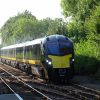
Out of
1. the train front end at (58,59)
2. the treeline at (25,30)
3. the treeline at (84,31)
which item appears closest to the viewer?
the train front end at (58,59)

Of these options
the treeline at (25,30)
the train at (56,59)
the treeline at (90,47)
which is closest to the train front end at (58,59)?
the train at (56,59)

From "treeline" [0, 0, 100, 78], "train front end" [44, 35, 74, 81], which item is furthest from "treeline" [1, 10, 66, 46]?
"train front end" [44, 35, 74, 81]

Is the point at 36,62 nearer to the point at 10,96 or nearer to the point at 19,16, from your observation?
the point at 10,96

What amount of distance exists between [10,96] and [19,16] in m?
119

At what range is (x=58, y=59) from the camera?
23.8 m

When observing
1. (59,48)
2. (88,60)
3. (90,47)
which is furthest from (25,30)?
(59,48)

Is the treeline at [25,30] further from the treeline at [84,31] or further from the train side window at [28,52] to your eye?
the train side window at [28,52]

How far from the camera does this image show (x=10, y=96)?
1725 cm

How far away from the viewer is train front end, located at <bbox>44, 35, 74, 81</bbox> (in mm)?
23688

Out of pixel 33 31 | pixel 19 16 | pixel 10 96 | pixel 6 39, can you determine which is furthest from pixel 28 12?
pixel 10 96

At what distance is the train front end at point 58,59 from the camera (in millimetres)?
23688

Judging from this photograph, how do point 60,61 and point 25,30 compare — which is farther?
point 25,30

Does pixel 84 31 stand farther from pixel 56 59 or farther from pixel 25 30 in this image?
pixel 25 30

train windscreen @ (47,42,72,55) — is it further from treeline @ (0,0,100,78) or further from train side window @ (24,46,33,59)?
train side window @ (24,46,33,59)
